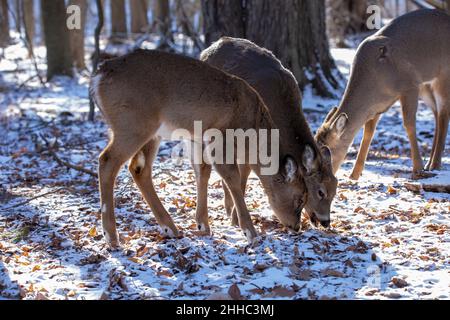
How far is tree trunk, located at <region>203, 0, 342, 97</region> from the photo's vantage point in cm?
1293

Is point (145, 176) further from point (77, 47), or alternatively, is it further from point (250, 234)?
point (77, 47)

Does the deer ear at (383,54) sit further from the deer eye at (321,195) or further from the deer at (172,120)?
the deer eye at (321,195)

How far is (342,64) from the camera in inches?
657

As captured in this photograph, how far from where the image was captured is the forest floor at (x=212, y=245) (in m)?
5.48

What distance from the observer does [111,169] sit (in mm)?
6484

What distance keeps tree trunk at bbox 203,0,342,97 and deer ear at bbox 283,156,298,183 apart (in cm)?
643

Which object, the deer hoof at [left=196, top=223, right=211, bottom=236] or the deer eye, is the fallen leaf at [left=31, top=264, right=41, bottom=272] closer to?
the deer hoof at [left=196, top=223, right=211, bottom=236]

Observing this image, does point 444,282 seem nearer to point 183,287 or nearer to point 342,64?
point 183,287

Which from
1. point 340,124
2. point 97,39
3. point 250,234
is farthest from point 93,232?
point 97,39

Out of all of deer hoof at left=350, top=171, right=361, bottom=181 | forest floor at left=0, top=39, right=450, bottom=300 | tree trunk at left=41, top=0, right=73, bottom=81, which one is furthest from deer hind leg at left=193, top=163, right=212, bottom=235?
tree trunk at left=41, top=0, right=73, bottom=81

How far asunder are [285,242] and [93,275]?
1803 millimetres

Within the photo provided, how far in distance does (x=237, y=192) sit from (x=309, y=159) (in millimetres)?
784

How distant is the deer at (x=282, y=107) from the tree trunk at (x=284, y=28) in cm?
456
